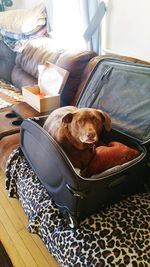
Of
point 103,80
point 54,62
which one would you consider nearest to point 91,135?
point 103,80

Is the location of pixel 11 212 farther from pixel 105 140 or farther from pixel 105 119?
pixel 105 119

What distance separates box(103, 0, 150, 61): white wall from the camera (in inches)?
69.2

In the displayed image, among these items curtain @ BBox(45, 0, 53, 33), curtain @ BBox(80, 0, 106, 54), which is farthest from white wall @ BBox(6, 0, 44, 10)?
curtain @ BBox(80, 0, 106, 54)

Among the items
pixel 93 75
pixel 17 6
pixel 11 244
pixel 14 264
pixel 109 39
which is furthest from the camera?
pixel 17 6

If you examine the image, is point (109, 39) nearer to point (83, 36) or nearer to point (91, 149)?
point (83, 36)

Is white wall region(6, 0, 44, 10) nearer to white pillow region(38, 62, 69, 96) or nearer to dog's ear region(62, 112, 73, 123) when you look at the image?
white pillow region(38, 62, 69, 96)

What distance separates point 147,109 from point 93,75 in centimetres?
53

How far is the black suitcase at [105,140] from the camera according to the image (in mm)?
972

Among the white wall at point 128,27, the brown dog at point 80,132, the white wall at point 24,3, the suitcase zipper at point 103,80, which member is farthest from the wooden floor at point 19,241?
the white wall at point 24,3

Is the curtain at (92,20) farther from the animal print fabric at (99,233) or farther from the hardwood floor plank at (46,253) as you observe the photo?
the hardwood floor plank at (46,253)

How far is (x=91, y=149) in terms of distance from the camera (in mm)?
1171

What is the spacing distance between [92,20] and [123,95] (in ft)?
3.36

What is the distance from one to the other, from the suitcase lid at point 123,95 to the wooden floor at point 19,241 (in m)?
0.82

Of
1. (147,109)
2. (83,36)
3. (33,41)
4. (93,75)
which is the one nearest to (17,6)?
(33,41)
